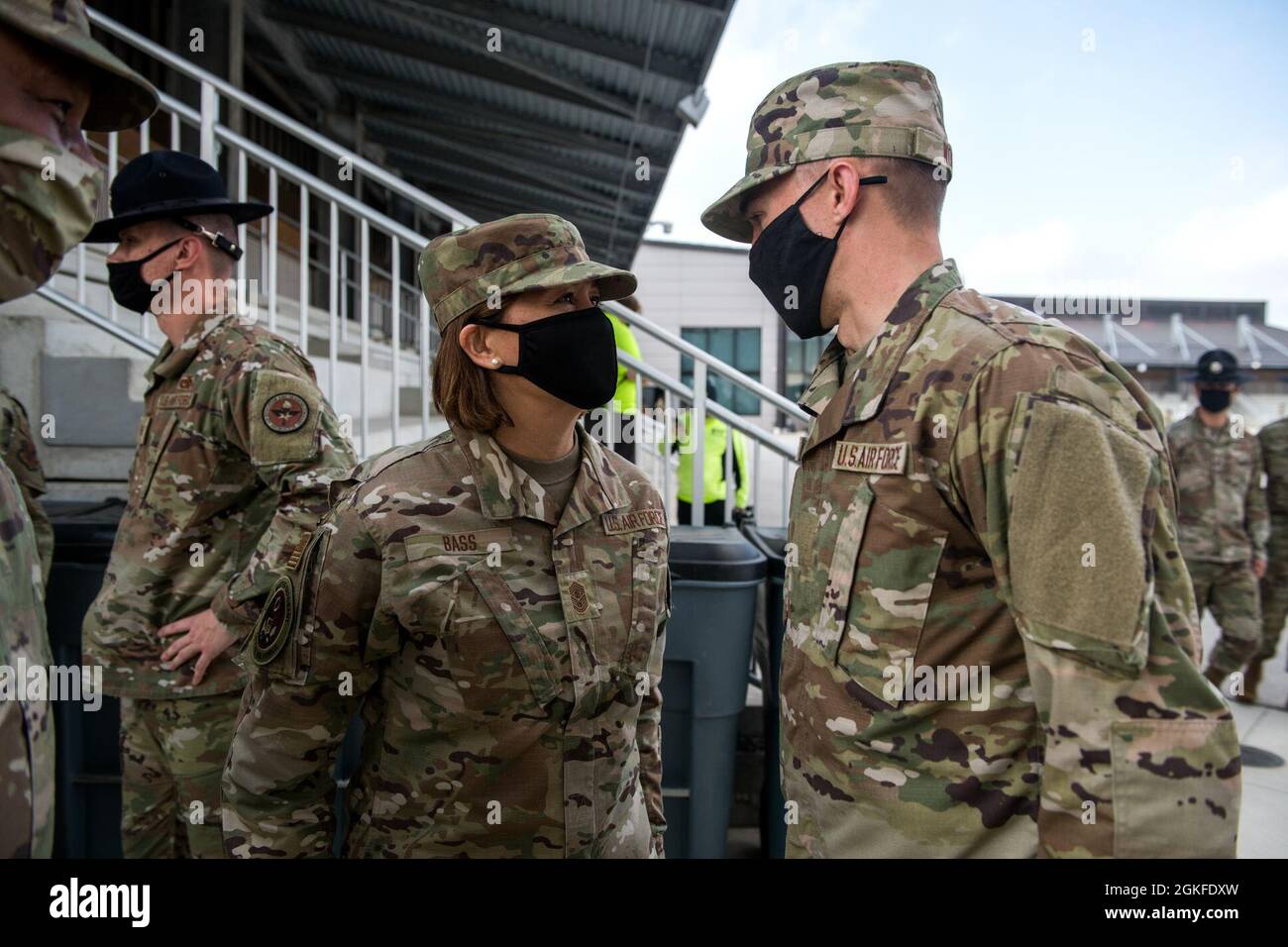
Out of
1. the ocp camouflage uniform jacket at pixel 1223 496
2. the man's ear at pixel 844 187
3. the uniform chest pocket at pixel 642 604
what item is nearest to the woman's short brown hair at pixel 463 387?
the uniform chest pocket at pixel 642 604

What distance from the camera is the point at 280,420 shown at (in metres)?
1.95

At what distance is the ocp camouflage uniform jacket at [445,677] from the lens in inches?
53.1

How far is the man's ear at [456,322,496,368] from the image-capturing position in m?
1.52

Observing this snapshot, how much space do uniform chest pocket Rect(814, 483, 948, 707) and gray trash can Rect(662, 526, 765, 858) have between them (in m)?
1.06

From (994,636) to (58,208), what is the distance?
1350 millimetres

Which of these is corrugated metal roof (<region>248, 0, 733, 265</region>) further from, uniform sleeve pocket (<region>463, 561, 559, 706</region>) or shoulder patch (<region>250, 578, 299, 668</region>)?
shoulder patch (<region>250, 578, 299, 668</region>)

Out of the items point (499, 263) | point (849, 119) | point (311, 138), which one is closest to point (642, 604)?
point (499, 263)

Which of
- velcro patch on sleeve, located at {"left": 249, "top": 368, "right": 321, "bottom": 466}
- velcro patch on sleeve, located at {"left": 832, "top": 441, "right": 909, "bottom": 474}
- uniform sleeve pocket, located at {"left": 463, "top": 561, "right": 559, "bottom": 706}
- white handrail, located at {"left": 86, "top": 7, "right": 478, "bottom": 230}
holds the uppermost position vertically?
white handrail, located at {"left": 86, "top": 7, "right": 478, "bottom": 230}

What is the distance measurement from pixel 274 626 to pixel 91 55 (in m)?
0.91

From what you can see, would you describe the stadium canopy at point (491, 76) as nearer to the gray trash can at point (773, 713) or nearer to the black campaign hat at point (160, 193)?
the black campaign hat at point (160, 193)

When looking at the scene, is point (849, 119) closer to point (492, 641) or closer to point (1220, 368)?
point (492, 641)

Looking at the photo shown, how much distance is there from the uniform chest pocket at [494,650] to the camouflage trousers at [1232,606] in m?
4.40

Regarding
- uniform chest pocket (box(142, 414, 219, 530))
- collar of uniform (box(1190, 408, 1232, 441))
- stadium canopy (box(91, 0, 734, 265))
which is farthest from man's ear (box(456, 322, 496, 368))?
collar of uniform (box(1190, 408, 1232, 441))
